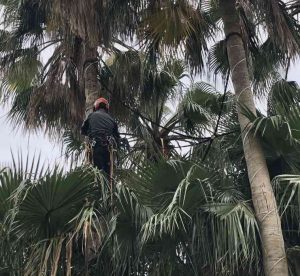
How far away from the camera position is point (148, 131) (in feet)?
42.7

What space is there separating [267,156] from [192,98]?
14.1ft

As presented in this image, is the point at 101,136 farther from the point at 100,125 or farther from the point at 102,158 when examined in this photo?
the point at 102,158

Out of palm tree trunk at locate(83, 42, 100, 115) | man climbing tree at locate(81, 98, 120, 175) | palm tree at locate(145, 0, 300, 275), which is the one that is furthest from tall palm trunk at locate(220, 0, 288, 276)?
palm tree trunk at locate(83, 42, 100, 115)

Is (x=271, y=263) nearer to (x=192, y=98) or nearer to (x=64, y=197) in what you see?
(x=64, y=197)

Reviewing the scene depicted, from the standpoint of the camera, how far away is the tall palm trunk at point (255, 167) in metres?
8.02

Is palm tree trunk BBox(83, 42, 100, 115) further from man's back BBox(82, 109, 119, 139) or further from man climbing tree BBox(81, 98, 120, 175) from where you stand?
man's back BBox(82, 109, 119, 139)

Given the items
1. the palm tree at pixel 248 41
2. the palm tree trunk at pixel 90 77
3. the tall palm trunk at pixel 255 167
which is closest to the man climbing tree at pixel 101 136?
the palm tree at pixel 248 41

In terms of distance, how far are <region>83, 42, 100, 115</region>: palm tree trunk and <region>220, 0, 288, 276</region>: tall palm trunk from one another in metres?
2.51

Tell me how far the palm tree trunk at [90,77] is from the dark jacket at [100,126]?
160 cm

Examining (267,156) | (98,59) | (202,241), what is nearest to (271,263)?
(202,241)

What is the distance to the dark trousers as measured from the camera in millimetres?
9008

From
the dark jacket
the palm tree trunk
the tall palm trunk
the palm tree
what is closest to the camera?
the tall palm trunk

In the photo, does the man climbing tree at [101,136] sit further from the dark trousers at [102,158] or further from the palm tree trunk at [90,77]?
the palm tree trunk at [90,77]

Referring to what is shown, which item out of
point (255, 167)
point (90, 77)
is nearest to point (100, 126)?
point (255, 167)
